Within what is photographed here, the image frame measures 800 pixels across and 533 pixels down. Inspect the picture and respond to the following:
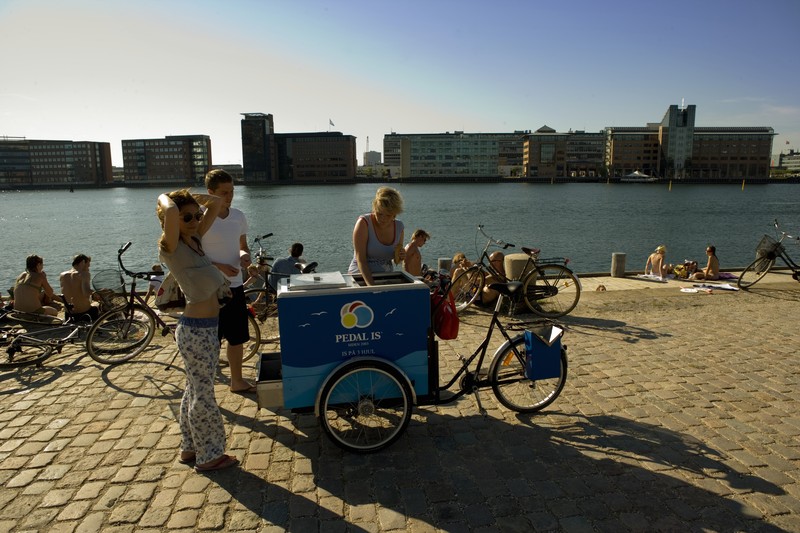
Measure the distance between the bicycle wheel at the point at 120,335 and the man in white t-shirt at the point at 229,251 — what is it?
2195mm

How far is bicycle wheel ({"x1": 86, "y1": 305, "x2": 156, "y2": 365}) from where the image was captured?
667cm

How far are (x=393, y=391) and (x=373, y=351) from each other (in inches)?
14.9

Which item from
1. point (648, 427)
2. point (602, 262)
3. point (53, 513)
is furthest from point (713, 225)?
point (53, 513)

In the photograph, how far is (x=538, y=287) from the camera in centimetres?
897

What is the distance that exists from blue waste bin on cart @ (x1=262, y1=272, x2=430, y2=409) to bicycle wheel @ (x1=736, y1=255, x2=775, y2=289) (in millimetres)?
9978

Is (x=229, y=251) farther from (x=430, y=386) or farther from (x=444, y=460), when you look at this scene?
(x=444, y=460)

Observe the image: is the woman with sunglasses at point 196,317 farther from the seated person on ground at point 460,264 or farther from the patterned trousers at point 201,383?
the seated person on ground at point 460,264

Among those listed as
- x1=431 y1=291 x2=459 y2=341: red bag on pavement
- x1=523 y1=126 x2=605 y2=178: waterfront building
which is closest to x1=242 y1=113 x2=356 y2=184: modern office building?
x1=523 y1=126 x2=605 y2=178: waterfront building

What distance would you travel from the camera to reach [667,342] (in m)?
7.30

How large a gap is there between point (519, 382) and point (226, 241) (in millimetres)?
3062

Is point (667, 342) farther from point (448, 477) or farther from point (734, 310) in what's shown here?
point (448, 477)

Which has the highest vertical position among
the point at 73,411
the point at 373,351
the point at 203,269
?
the point at 203,269

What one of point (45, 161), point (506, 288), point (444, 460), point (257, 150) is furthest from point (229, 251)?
point (45, 161)

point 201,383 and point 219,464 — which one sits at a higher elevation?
point 201,383
